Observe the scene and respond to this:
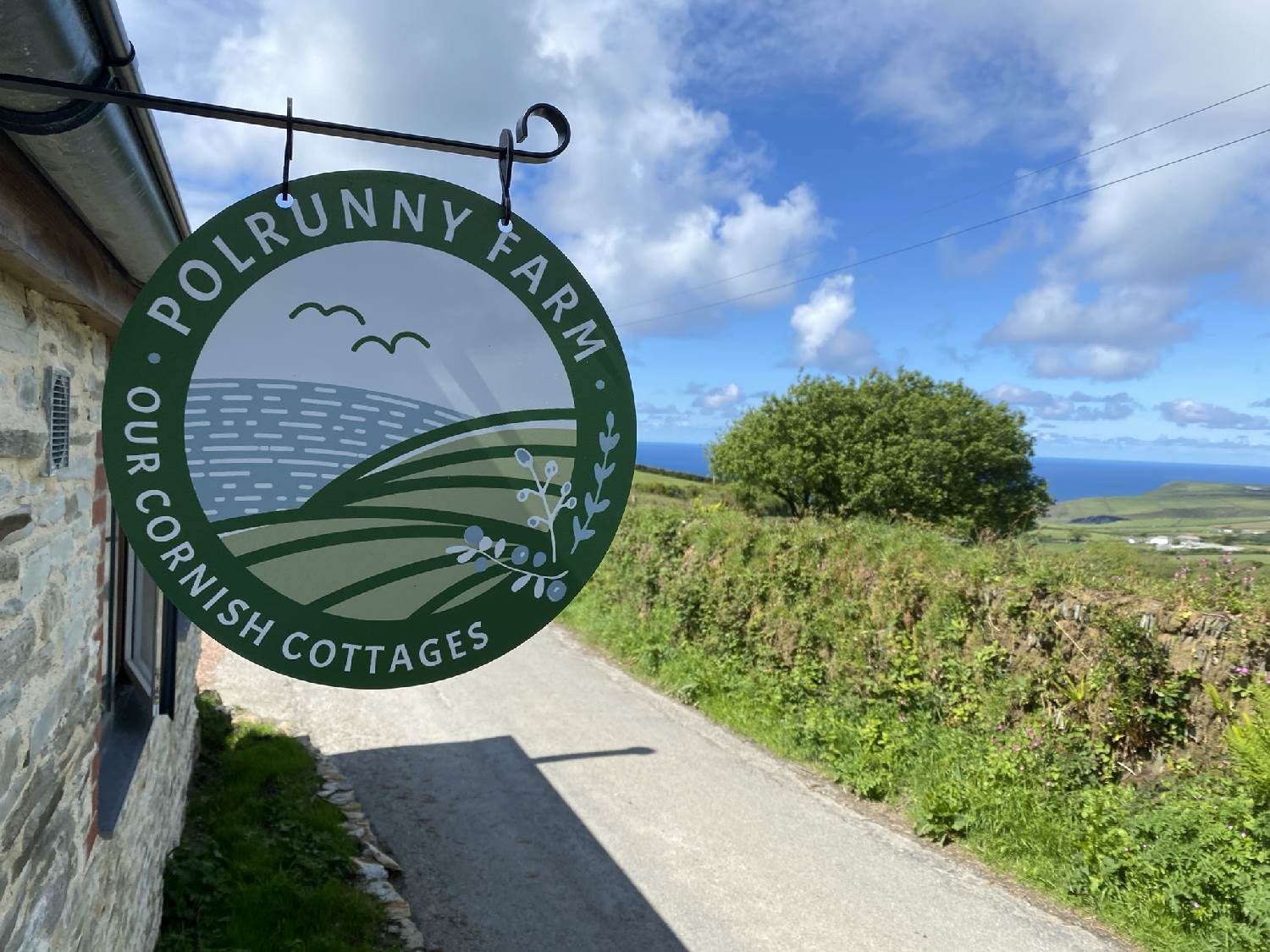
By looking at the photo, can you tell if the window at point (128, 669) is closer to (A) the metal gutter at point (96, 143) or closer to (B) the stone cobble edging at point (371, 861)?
(A) the metal gutter at point (96, 143)

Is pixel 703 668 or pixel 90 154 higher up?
pixel 90 154

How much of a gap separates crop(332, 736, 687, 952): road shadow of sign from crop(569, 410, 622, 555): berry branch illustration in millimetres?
4677

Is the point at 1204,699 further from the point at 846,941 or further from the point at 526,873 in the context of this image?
the point at 526,873

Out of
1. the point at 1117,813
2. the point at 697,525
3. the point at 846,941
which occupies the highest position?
the point at 697,525

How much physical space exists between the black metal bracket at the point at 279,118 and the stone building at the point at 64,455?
0.03m

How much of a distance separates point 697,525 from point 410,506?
34.1 feet

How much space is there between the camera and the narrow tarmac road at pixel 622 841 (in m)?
5.78

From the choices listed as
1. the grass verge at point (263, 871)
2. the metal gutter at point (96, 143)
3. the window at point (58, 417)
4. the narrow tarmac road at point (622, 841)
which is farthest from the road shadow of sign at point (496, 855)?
the metal gutter at point (96, 143)

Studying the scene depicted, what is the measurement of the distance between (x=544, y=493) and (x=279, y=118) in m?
1.02

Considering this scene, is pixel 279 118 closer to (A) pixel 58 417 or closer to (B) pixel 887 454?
(A) pixel 58 417

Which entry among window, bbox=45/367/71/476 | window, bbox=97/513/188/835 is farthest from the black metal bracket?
window, bbox=97/513/188/835

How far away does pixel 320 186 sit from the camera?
179 centimetres

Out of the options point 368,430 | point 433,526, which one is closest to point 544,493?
point 433,526

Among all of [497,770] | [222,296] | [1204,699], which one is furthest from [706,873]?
[222,296]
